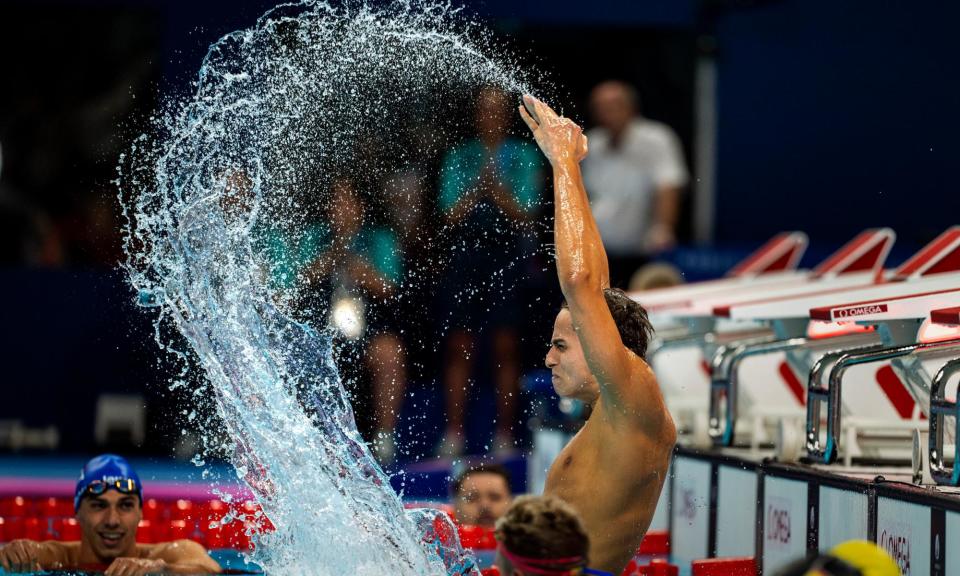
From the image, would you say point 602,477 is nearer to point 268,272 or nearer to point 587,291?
point 587,291

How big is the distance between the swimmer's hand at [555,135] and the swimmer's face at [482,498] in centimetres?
326

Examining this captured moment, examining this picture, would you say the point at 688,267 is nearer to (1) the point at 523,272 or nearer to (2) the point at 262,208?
(1) the point at 523,272

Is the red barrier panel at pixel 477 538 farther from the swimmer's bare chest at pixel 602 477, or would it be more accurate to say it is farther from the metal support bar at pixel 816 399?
the swimmer's bare chest at pixel 602 477

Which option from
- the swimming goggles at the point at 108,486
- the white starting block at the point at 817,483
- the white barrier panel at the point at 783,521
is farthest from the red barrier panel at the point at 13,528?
the white barrier panel at the point at 783,521

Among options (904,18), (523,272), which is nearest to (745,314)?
(523,272)

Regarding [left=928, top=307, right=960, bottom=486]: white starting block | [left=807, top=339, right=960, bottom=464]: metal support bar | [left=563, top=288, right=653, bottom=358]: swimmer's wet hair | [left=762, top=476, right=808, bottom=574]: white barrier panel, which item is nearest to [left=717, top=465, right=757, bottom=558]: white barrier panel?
[left=762, top=476, right=808, bottom=574]: white barrier panel

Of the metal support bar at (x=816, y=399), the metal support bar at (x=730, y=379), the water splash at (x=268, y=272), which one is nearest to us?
the water splash at (x=268, y=272)

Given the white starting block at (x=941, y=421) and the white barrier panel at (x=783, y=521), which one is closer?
the white starting block at (x=941, y=421)

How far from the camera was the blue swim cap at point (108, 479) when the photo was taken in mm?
5859

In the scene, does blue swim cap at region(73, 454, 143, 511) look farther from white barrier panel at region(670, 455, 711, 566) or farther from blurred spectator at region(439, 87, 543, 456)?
blurred spectator at region(439, 87, 543, 456)

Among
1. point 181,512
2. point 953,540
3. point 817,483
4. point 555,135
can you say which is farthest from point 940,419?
point 181,512

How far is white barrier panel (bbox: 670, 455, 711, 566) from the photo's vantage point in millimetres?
6637

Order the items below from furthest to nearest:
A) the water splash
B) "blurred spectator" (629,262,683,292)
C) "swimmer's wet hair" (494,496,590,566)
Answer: "blurred spectator" (629,262,683,292)
the water splash
"swimmer's wet hair" (494,496,590,566)

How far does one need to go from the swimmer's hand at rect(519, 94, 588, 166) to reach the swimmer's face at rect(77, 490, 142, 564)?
2543 mm
